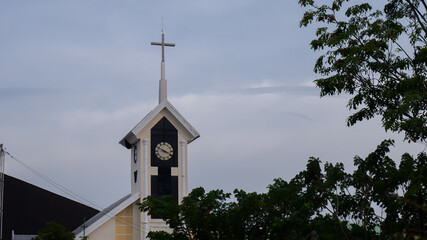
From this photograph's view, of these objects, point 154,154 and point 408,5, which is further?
point 154,154

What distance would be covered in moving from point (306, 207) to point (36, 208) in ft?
96.9

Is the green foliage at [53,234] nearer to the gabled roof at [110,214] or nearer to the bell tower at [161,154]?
the gabled roof at [110,214]

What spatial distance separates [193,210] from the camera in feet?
85.4

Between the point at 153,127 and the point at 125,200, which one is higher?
the point at 153,127

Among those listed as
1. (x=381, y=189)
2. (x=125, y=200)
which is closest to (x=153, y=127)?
(x=125, y=200)

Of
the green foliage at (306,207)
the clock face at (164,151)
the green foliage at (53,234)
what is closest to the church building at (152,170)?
the clock face at (164,151)

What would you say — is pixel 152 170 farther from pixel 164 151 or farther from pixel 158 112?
pixel 158 112

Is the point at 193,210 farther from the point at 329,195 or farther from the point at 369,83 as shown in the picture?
the point at 369,83

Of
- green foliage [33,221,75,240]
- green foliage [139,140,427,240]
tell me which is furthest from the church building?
green foliage [33,221,75,240]

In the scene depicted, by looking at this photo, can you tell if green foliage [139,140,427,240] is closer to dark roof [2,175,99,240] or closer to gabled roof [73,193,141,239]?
gabled roof [73,193,141,239]

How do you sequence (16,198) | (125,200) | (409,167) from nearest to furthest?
1. (409,167)
2. (125,200)
3. (16,198)

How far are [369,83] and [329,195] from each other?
517 cm

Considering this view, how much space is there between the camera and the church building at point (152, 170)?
36.8 m

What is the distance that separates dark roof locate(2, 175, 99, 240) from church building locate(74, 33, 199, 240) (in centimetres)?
1200
